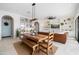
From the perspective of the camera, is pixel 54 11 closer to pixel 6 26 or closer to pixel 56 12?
pixel 56 12

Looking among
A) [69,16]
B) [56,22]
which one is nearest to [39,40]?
[56,22]

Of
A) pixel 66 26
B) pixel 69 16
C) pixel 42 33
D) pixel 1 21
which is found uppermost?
pixel 69 16

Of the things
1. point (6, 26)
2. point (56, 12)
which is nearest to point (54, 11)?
point (56, 12)

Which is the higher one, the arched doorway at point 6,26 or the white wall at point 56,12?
the white wall at point 56,12

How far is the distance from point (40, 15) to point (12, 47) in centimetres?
141

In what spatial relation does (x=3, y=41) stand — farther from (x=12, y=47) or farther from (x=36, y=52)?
(x=36, y=52)

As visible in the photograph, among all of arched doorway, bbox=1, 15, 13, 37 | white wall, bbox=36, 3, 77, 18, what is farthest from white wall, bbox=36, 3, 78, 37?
arched doorway, bbox=1, 15, 13, 37

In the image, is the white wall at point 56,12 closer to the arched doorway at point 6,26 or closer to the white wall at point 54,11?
the white wall at point 54,11

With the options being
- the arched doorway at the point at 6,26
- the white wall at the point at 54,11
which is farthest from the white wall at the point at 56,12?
the arched doorway at the point at 6,26

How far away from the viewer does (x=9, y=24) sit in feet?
7.97

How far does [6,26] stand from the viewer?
229 centimetres

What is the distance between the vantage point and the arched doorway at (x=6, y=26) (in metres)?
2.26

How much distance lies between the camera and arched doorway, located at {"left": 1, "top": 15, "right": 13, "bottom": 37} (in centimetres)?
226

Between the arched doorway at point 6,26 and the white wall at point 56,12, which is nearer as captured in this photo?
the arched doorway at point 6,26
